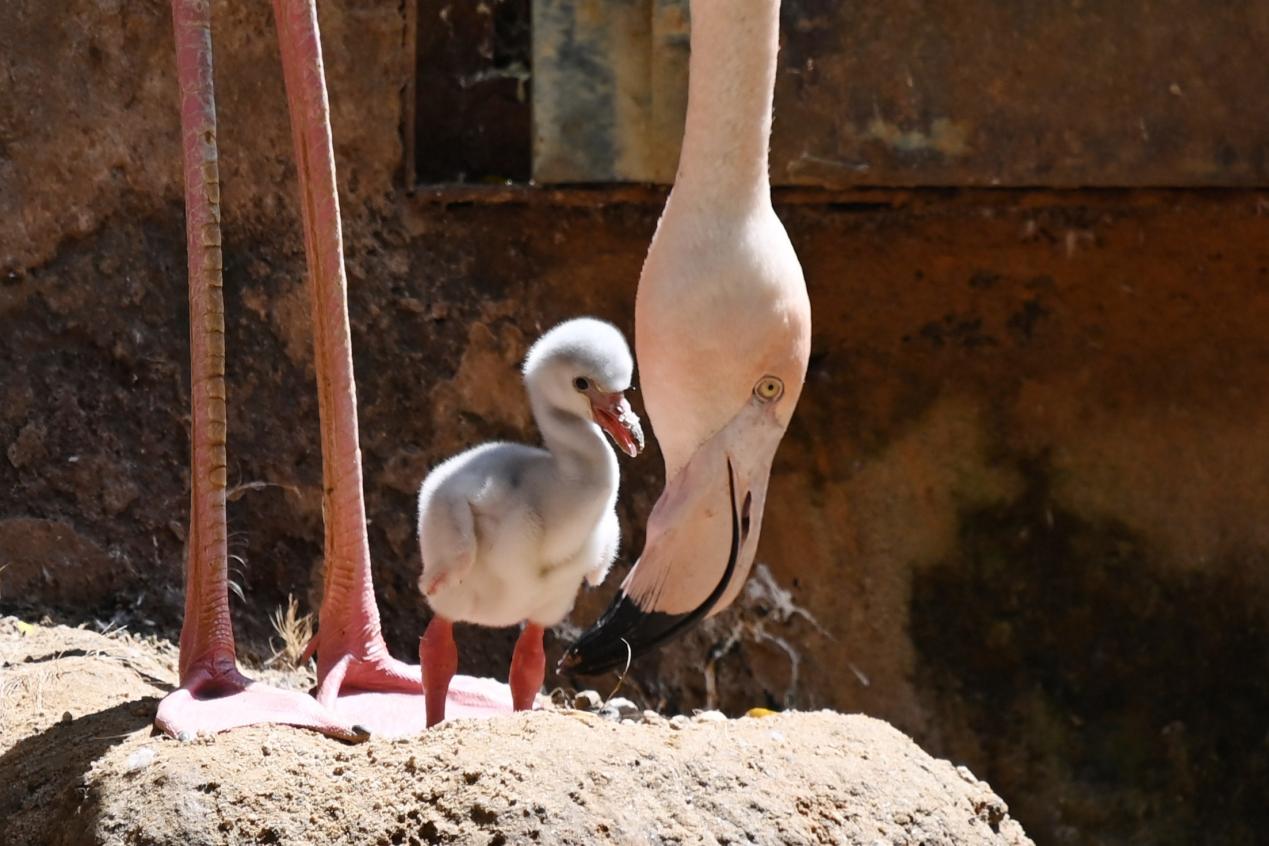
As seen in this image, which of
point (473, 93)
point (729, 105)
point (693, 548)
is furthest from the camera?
point (473, 93)

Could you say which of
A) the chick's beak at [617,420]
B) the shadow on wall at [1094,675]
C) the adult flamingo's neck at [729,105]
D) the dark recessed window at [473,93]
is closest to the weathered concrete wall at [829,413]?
the shadow on wall at [1094,675]

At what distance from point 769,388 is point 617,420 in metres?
0.39

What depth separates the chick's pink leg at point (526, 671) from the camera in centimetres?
303

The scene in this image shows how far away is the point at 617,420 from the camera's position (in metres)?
3.04

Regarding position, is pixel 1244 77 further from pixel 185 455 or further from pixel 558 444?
pixel 185 455

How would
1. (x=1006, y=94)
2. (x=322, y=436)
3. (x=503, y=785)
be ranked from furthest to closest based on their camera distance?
1. (x=1006, y=94)
2. (x=322, y=436)
3. (x=503, y=785)

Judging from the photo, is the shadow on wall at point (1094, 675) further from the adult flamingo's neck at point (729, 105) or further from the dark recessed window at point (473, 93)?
the adult flamingo's neck at point (729, 105)

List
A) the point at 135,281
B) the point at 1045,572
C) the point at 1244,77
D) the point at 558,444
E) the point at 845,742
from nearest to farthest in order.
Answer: the point at 845,742 → the point at 558,444 → the point at 1244,77 → the point at 135,281 → the point at 1045,572

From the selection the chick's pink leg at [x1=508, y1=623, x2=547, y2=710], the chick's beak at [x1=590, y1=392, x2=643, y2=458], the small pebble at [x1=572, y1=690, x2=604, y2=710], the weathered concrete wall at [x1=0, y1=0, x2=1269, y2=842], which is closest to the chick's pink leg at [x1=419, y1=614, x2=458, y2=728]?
the chick's pink leg at [x1=508, y1=623, x2=547, y2=710]

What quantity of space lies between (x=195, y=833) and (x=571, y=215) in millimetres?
2580

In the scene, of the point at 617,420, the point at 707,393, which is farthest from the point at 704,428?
the point at 617,420

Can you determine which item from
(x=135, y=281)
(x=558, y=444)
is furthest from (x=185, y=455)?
(x=558, y=444)

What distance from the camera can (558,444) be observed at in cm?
309

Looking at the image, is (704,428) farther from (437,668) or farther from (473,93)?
(473,93)
